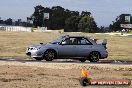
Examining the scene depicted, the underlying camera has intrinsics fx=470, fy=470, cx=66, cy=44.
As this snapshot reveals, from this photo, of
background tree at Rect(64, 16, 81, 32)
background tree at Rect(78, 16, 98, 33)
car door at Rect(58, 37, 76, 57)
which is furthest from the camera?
background tree at Rect(64, 16, 81, 32)

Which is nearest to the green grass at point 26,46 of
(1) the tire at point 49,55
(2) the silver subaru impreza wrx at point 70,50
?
(2) the silver subaru impreza wrx at point 70,50

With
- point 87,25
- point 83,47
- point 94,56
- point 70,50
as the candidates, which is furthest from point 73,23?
point 70,50

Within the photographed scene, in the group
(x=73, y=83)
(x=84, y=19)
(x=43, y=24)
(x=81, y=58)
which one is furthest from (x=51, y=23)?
(x=73, y=83)

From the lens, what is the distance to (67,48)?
26734mm

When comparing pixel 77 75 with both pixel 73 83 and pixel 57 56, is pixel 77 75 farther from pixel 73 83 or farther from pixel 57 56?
pixel 57 56

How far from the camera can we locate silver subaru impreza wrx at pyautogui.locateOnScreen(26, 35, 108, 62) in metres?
26.4

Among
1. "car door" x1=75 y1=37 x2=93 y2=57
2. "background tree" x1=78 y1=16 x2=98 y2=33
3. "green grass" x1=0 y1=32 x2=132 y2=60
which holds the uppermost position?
"background tree" x1=78 y1=16 x2=98 y2=33

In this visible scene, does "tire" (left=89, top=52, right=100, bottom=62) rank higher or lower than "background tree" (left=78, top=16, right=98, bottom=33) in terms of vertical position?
lower

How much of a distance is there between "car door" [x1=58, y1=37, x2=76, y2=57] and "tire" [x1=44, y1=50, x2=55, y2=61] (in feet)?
1.32

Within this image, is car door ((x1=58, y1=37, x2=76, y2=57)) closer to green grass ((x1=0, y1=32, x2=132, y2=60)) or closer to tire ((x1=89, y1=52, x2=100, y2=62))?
tire ((x1=89, y1=52, x2=100, y2=62))

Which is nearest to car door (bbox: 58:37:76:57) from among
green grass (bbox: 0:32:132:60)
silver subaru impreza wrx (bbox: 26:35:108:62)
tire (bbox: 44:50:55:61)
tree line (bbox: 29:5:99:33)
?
silver subaru impreza wrx (bbox: 26:35:108:62)

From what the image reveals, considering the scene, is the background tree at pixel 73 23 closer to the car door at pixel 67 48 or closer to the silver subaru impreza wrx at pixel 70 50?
the silver subaru impreza wrx at pixel 70 50

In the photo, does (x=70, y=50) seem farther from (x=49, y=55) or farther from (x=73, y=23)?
(x=73, y=23)

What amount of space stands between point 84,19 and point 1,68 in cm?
14001
